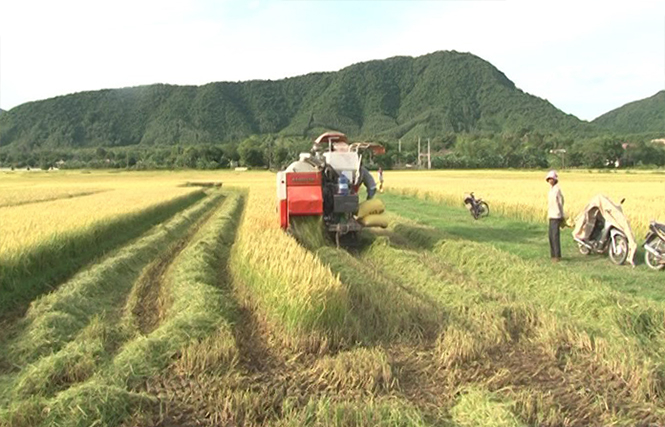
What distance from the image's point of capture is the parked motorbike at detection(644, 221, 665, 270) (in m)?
8.48

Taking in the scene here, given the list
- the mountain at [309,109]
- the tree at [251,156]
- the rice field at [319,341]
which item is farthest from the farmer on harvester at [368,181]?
the mountain at [309,109]

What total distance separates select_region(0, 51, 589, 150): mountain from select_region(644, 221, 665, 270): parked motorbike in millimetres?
125947

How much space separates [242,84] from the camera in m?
188

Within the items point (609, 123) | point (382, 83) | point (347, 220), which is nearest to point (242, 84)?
point (382, 83)

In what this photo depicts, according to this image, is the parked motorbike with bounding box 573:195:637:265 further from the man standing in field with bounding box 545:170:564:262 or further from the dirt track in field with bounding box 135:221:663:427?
the dirt track in field with bounding box 135:221:663:427

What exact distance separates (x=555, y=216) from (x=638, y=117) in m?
178

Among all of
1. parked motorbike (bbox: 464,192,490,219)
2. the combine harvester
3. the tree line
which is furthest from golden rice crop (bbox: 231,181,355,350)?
the tree line

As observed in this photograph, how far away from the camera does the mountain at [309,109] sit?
14725cm

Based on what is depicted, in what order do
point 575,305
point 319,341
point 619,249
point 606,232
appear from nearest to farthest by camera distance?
point 319,341, point 575,305, point 619,249, point 606,232

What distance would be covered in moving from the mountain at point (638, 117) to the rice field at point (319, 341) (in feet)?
530

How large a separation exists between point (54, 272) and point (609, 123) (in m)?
181

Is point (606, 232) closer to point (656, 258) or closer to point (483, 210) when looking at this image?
point (656, 258)

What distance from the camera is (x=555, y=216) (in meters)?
9.85

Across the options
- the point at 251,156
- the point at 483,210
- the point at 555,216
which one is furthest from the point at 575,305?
the point at 251,156
